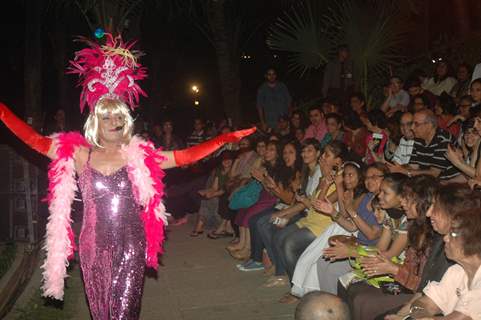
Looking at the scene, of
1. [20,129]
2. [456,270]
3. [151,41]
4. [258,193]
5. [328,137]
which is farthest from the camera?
[151,41]

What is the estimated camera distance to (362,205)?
18.4 ft

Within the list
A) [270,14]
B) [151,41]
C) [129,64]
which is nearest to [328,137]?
[129,64]

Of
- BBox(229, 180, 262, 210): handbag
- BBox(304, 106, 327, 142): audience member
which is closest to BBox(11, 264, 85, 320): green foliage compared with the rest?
BBox(229, 180, 262, 210): handbag

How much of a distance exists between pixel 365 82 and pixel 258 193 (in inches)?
143

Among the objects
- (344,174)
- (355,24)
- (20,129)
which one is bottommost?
(344,174)

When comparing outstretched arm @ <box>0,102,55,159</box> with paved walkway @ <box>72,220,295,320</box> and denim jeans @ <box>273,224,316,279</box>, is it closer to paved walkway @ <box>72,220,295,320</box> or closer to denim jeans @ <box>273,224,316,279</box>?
paved walkway @ <box>72,220,295,320</box>

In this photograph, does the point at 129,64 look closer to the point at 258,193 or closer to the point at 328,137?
the point at 258,193

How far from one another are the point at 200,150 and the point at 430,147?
2815 mm

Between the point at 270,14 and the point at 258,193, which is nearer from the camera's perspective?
the point at 258,193

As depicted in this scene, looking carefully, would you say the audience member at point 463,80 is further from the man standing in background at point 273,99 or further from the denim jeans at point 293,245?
the denim jeans at point 293,245

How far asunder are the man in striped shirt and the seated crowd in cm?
1

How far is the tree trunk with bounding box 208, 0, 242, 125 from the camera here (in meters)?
13.2

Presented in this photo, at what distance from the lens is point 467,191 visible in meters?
3.83

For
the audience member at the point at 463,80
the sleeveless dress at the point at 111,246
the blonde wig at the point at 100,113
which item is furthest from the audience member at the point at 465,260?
the audience member at the point at 463,80
